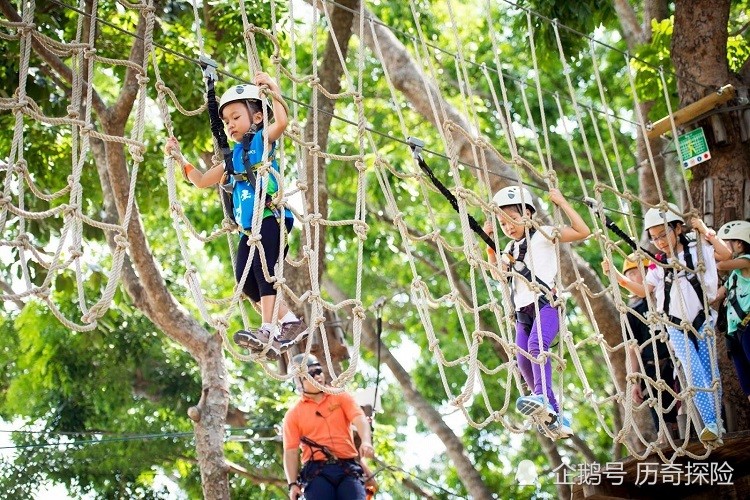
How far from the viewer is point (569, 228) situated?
4.72 metres

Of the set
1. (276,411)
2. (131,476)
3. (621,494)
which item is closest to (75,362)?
(131,476)

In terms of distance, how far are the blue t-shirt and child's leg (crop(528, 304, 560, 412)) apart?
121 centimetres

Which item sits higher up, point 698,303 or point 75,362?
point 75,362

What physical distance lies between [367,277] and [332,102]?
432 centimetres

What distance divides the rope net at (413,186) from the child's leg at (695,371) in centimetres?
8

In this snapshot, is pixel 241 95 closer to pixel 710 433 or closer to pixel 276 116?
pixel 276 116

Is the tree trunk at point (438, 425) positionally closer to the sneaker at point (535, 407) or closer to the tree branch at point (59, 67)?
the tree branch at point (59, 67)

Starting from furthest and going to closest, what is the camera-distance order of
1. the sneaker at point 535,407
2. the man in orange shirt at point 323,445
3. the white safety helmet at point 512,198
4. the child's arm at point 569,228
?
1. the man in orange shirt at point 323,445
2. the white safety helmet at point 512,198
3. the child's arm at point 569,228
4. the sneaker at point 535,407

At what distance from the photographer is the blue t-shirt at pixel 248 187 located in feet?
12.8

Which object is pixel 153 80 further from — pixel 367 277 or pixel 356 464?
pixel 367 277

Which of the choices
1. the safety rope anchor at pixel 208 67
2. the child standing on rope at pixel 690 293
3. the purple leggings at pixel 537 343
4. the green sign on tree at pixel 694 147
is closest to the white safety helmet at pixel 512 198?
the purple leggings at pixel 537 343

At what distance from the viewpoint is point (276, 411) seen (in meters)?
9.27

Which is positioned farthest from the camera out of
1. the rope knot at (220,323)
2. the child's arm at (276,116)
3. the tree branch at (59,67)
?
the tree branch at (59,67)

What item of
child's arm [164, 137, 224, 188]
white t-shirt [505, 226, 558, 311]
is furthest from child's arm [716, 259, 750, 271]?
child's arm [164, 137, 224, 188]
